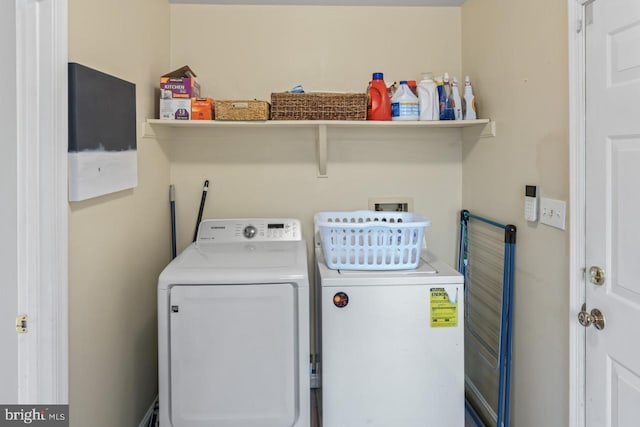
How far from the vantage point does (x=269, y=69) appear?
265 cm

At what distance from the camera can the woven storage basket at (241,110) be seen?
2.26 metres

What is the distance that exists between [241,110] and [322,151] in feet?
1.80

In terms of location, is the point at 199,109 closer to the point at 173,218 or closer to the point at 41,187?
the point at 173,218

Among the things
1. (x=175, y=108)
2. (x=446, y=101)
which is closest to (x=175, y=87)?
(x=175, y=108)

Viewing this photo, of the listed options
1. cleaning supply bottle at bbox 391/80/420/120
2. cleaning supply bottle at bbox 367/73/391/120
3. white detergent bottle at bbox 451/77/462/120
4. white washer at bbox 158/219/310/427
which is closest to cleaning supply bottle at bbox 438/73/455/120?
white detergent bottle at bbox 451/77/462/120

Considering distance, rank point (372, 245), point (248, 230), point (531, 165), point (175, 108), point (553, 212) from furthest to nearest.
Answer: point (248, 230) < point (175, 108) < point (372, 245) < point (531, 165) < point (553, 212)

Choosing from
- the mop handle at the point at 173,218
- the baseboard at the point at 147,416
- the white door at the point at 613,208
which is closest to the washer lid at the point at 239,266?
the mop handle at the point at 173,218

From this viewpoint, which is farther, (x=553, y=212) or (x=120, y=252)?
(x=120, y=252)

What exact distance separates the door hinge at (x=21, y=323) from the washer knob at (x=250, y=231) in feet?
4.11

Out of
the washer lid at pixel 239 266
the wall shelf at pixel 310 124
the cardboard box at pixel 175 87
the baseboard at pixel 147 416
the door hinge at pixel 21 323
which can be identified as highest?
the cardboard box at pixel 175 87

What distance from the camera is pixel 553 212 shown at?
1.67 metres

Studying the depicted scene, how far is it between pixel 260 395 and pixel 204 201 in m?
1.26

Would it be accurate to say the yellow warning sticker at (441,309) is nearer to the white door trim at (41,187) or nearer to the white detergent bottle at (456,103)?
the white detergent bottle at (456,103)

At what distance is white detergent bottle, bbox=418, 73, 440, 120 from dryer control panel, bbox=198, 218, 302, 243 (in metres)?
0.96
